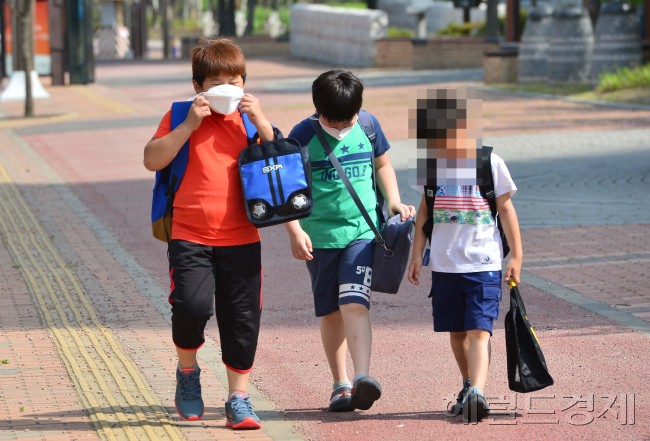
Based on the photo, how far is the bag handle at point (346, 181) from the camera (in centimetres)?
542

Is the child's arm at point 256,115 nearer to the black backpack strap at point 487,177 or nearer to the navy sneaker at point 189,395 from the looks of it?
the black backpack strap at point 487,177

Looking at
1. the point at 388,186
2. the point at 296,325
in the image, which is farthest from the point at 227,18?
the point at 388,186

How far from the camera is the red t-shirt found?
204 inches

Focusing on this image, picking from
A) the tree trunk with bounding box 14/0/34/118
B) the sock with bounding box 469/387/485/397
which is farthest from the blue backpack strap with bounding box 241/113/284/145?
the tree trunk with bounding box 14/0/34/118

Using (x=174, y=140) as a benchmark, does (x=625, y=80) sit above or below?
below

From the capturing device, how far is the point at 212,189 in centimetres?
519

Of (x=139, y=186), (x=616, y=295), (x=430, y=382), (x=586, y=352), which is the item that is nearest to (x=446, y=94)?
→ (x=430, y=382)

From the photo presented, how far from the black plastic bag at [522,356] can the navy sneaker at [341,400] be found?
0.74 m

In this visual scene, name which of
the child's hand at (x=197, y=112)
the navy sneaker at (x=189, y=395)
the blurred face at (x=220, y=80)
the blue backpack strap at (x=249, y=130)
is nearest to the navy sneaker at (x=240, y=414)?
the navy sneaker at (x=189, y=395)

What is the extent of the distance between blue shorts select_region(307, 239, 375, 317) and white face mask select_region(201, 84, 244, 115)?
2.70 feet

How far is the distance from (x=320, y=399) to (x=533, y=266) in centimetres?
363

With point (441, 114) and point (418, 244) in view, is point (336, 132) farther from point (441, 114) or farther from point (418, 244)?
point (418, 244)

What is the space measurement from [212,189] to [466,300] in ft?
3.84

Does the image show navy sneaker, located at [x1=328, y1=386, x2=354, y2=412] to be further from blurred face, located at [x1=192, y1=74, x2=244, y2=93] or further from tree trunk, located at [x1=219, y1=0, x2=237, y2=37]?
tree trunk, located at [x1=219, y1=0, x2=237, y2=37]
